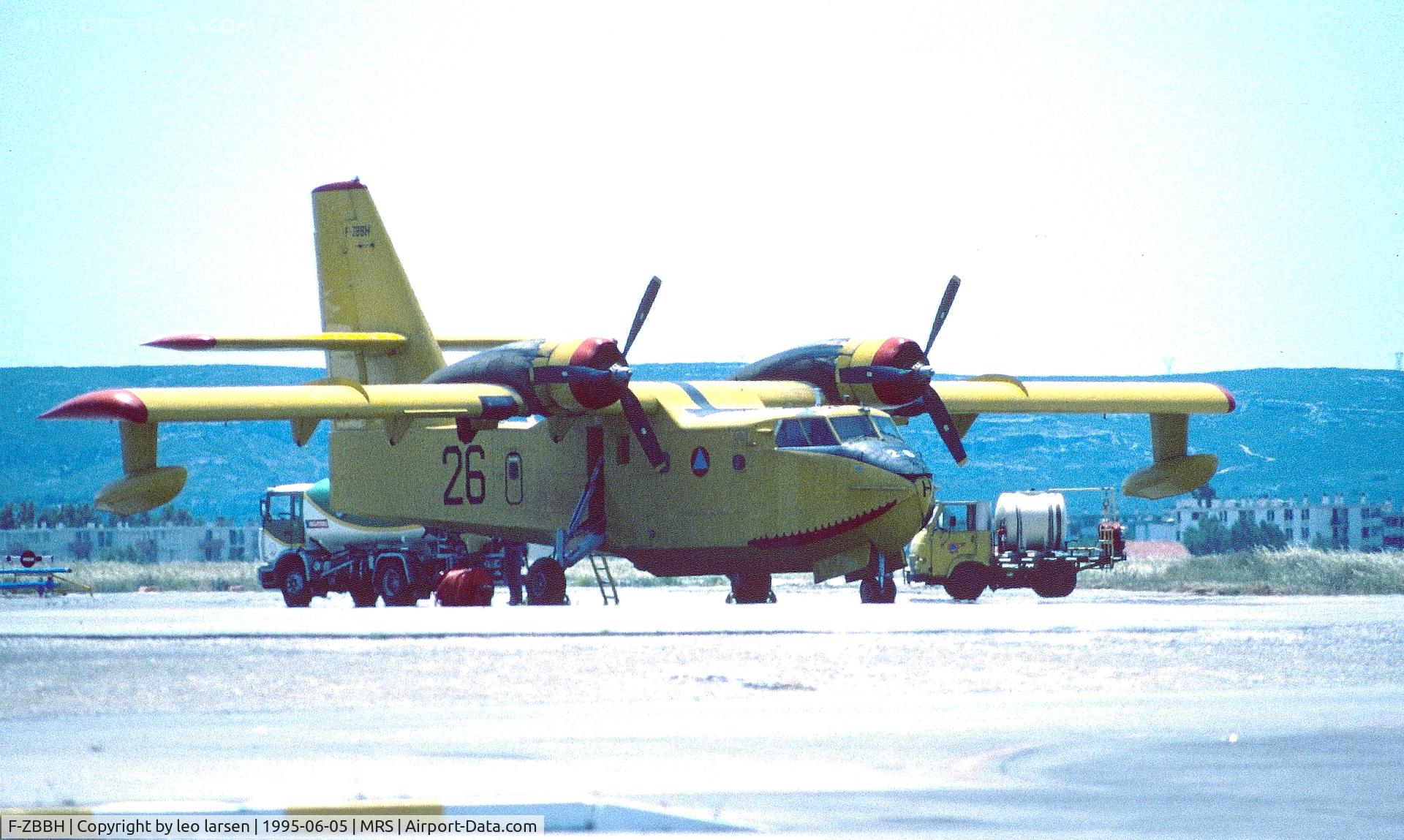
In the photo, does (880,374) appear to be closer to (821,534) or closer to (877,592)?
(821,534)

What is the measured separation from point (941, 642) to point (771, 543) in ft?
40.6

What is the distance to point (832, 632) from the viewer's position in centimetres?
2281

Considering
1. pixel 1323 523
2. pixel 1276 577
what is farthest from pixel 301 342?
pixel 1323 523

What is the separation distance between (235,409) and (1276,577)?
74.8ft

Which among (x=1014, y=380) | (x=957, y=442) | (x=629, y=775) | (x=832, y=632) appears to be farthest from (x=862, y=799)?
(x=1014, y=380)

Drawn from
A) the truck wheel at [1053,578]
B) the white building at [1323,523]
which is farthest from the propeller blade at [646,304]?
the white building at [1323,523]

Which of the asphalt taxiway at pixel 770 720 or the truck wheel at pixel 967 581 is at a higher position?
the asphalt taxiway at pixel 770 720

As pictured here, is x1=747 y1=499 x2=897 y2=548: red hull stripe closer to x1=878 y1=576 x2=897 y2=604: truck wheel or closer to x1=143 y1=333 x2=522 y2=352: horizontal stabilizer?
x1=878 y1=576 x2=897 y2=604: truck wheel

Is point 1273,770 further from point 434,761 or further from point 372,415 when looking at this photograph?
point 372,415

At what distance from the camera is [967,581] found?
3806 centimetres

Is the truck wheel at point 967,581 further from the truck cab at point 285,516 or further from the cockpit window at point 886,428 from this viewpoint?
the truck cab at point 285,516

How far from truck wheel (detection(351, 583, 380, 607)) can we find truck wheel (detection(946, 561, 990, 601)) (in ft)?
36.7

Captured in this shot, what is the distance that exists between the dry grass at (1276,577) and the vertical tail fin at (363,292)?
16070 millimetres

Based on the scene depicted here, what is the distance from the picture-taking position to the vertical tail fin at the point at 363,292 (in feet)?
130
